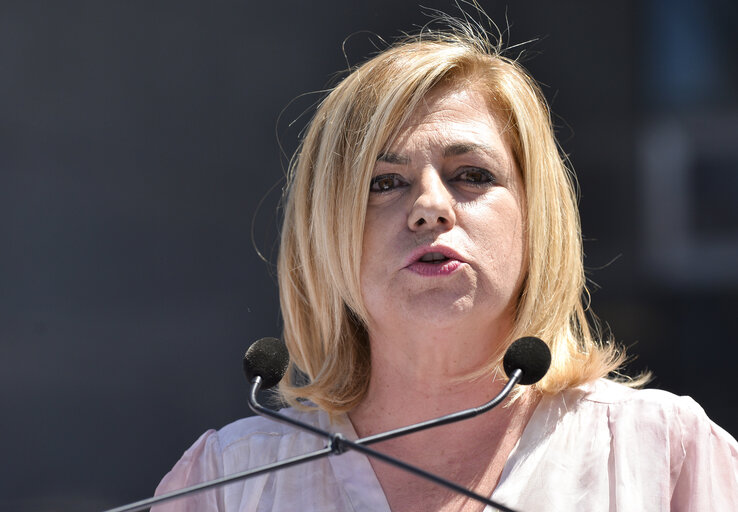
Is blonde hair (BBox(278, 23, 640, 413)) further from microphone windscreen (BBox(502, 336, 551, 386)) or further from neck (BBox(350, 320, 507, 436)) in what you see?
microphone windscreen (BBox(502, 336, 551, 386))

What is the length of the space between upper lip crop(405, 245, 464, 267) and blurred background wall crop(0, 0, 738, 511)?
0.94m

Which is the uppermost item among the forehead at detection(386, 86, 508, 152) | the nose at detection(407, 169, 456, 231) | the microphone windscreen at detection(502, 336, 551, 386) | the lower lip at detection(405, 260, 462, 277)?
the forehead at detection(386, 86, 508, 152)

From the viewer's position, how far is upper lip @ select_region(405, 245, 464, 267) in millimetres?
1526

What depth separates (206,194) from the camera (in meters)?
2.42

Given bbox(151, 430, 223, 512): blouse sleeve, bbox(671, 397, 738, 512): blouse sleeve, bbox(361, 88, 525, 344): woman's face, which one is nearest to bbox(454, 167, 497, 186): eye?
bbox(361, 88, 525, 344): woman's face

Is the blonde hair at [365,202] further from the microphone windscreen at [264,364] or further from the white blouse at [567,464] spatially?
the microphone windscreen at [264,364]

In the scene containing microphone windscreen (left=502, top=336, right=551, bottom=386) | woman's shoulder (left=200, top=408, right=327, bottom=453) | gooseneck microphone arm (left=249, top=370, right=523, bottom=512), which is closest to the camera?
gooseneck microphone arm (left=249, top=370, right=523, bottom=512)

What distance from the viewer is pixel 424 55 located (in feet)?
5.65

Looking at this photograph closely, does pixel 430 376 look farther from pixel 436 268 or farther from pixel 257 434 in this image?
pixel 257 434

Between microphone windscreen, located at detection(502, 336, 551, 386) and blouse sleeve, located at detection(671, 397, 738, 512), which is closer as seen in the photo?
microphone windscreen, located at detection(502, 336, 551, 386)

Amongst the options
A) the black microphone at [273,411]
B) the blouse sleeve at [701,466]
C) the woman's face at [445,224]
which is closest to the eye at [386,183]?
the woman's face at [445,224]

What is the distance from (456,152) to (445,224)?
0.15 meters

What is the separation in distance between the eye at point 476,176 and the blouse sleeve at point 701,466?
1.65 feet

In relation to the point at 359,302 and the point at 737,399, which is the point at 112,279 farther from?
the point at 737,399
